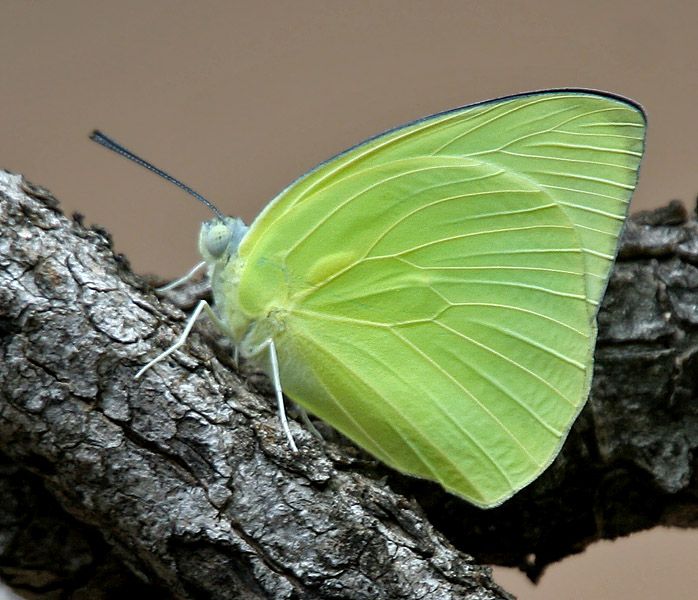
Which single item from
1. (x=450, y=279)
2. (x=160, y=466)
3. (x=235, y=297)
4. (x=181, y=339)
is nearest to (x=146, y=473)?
(x=160, y=466)

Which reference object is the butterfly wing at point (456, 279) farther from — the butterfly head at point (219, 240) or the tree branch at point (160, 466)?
the tree branch at point (160, 466)

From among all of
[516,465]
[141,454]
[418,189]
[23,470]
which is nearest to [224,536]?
[141,454]

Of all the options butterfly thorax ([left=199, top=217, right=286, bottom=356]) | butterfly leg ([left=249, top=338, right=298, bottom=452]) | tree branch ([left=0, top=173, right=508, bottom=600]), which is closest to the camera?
tree branch ([left=0, top=173, right=508, bottom=600])

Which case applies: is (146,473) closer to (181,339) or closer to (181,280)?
(181,339)

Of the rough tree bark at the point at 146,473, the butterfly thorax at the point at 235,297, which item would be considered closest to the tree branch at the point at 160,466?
the rough tree bark at the point at 146,473

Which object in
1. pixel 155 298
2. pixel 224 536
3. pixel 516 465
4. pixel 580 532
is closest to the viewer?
pixel 224 536

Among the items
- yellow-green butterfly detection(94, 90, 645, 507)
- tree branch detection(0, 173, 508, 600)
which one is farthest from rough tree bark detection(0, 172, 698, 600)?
yellow-green butterfly detection(94, 90, 645, 507)

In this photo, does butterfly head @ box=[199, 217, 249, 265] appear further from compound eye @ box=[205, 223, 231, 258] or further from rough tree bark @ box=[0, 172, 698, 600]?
rough tree bark @ box=[0, 172, 698, 600]

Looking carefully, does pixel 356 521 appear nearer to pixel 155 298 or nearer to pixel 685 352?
pixel 155 298
